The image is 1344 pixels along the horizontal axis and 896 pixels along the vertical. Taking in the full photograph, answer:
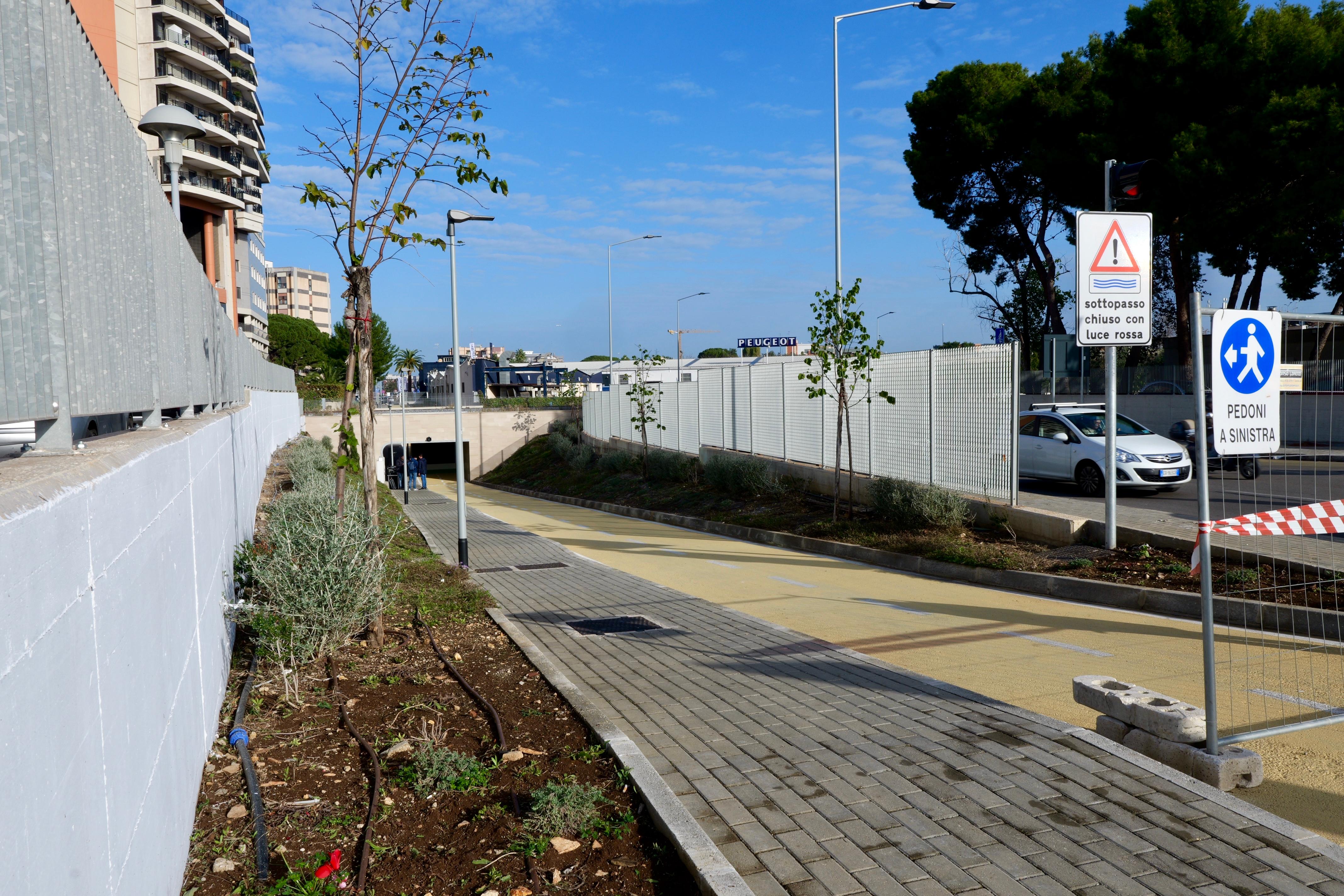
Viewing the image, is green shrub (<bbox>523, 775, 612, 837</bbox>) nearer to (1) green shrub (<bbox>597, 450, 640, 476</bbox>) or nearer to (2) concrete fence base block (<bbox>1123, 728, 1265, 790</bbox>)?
(2) concrete fence base block (<bbox>1123, 728, 1265, 790</bbox>)

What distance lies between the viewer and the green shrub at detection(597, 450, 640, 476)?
33062 millimetres

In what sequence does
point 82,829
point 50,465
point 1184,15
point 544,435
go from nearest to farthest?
1. point 82,829
2. point 50,465
3. point 1184,15
4. point 544,435

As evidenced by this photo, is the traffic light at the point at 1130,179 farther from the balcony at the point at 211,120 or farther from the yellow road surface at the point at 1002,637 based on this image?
the balcony at the point at 211,120

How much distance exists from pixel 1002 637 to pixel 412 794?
5649 millimetres

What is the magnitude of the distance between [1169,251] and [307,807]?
127 ft

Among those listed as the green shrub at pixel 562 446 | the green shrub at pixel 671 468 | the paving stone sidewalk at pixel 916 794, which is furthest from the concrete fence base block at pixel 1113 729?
the green shrub at pixel 562 446

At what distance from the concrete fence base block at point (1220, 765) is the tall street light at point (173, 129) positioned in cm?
921

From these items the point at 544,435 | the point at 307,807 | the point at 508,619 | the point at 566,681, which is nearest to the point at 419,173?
the point at 508,619

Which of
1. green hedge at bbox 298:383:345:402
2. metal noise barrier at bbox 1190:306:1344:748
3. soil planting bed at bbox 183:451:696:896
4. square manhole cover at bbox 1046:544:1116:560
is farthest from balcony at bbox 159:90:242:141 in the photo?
metal noise barrier at bbox 1190:306:1344:748

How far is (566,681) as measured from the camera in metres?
6.94

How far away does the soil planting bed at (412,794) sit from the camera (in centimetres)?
408

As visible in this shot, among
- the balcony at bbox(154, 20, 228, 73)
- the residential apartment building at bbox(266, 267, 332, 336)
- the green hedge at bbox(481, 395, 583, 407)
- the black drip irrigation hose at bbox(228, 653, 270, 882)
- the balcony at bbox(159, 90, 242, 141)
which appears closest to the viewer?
the black drip irrigation hose at bbox(228, 653, 270, 882)

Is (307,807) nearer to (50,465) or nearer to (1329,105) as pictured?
(50,465)

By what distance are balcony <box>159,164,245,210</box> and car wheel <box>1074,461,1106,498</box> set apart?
47.0m
